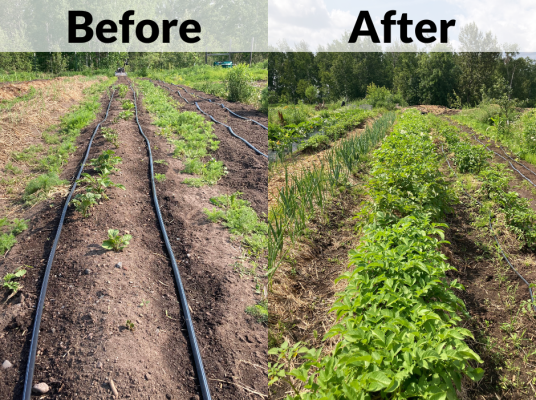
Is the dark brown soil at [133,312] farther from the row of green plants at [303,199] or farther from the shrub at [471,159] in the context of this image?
the shrub at [471,159]

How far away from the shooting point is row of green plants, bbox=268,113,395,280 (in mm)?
3396

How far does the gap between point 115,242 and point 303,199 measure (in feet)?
6.69

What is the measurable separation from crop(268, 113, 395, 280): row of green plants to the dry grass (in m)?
4.88

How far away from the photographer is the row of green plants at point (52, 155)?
16.1 ft

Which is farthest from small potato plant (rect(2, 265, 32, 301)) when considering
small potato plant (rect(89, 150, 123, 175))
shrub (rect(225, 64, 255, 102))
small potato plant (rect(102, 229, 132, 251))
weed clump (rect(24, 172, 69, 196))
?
shrub (rect(225, 64, 255, 102))

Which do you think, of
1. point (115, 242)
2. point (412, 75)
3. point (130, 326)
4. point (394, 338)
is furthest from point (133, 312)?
point (412, 75)

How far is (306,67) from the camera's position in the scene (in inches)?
1542

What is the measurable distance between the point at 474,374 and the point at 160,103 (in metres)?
11.2

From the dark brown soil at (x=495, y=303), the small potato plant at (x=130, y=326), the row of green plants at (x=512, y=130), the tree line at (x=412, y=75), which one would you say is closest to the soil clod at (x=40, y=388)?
the small potato plant at (x=130, y=326)

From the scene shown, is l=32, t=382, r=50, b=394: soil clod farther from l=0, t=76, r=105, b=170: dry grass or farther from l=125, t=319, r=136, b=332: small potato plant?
l=0, t=76, r=105, b=170: dry grass

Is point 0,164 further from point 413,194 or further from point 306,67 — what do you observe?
point 306,67

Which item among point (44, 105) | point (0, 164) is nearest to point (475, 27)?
point (44, 105)

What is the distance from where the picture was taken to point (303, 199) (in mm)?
4062

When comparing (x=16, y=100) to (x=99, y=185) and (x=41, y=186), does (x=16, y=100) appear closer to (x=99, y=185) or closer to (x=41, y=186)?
(x=41, y=186)
